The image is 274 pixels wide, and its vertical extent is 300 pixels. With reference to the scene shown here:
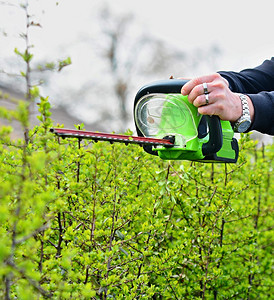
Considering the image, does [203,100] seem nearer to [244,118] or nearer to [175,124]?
[175,124]

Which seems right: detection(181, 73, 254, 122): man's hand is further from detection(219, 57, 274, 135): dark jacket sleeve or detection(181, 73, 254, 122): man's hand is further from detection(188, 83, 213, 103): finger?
detection(219, 57, 274, 135): dark jacket sleeve

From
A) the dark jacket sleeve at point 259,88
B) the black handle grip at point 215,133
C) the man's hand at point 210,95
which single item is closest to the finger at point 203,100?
the man's hand at point 210,95

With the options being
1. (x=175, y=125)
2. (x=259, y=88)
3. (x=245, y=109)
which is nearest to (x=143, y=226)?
(x=175, y=125)

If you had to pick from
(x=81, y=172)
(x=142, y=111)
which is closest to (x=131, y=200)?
(x=81, y=172)

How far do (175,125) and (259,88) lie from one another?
3.27 ft

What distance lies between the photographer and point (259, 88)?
2602 millimetres

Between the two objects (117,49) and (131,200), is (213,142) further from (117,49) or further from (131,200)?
(117,49)

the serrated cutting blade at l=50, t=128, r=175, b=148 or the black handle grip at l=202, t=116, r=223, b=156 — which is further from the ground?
the black handle grip at l=202, t=116, r=223, b=156

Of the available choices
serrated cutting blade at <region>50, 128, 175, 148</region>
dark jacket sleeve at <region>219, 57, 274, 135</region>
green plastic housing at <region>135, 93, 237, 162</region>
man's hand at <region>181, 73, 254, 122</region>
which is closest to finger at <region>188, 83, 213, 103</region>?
man's hand at <region>181, 73, 254, 122</region>

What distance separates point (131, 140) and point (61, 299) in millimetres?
688

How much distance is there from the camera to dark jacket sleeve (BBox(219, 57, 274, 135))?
201 centimetres

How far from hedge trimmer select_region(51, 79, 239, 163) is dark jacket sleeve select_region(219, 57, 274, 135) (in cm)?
18

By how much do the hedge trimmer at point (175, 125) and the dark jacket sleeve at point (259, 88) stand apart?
184mm

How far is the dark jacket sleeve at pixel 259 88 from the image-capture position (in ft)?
6.58
